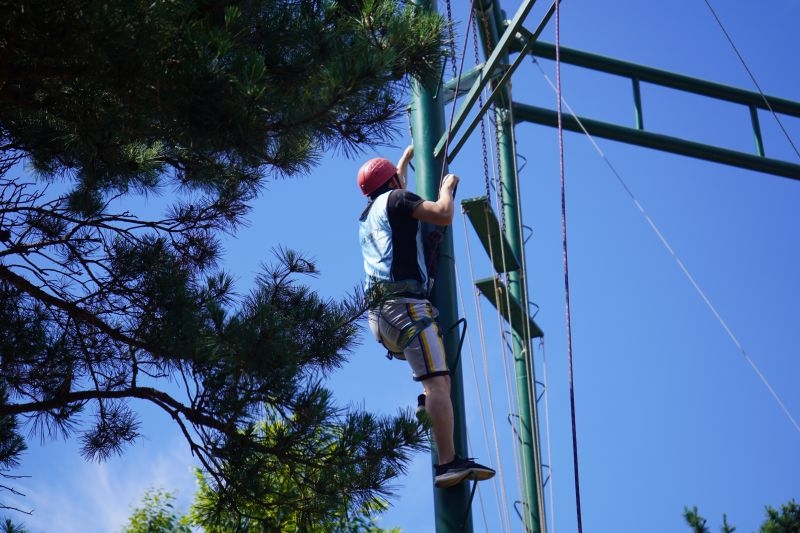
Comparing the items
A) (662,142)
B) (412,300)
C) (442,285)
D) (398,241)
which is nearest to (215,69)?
(398,241)

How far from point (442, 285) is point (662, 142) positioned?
21.1 ft

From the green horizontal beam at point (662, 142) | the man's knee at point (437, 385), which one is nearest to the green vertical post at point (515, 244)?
the green horizontal beam at point (662, 142)

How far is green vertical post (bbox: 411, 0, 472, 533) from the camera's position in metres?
5.36

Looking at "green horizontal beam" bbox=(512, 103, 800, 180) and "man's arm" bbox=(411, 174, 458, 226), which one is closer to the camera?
"man's arm" bbox=(411, 174, 458, 226)

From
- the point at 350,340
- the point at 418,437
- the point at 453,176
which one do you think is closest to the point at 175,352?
the point at 350,340

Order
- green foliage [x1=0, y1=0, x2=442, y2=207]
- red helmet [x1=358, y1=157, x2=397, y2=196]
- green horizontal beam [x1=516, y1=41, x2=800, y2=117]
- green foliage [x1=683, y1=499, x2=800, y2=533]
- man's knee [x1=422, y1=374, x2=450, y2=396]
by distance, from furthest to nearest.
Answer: green foliage [x1=683, y1=499, x2=800, y2=533]
green horizontal beam [x1=516, y1=41, x2=800, y2=117]
red helmet [x1=358, y1=157, x2=397, y2=196]
man's knee [x1=422, y1=374, x2=450, y2=396]
green foliage [x1=0, y1=0, x2=442, y2=207]

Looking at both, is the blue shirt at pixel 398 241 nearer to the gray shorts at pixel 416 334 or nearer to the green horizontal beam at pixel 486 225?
the gray shorts at pixel 416 334

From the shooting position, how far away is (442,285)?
574 centimetres

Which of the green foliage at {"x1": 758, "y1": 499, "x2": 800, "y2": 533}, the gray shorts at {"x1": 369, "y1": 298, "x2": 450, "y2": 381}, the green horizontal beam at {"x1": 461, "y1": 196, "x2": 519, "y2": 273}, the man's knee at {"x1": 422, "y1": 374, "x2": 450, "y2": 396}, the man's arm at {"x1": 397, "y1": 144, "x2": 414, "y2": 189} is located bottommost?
the man's knee at {"x1": 422, "y1": 374, "x2": 450, "y2": 396}

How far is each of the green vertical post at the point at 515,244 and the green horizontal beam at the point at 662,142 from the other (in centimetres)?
34

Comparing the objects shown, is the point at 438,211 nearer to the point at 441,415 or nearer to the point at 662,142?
the point at 441,415

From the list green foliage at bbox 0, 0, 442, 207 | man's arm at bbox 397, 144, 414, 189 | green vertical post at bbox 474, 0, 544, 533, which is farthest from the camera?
green vertical post at bbox 474, 0, 544, 533

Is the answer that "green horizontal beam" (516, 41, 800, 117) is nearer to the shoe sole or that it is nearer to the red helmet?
the red helmet

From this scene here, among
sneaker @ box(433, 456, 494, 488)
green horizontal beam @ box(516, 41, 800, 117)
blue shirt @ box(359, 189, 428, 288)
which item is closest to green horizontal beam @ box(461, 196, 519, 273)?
blue shirt @ box(359, 189, 428, 288)
